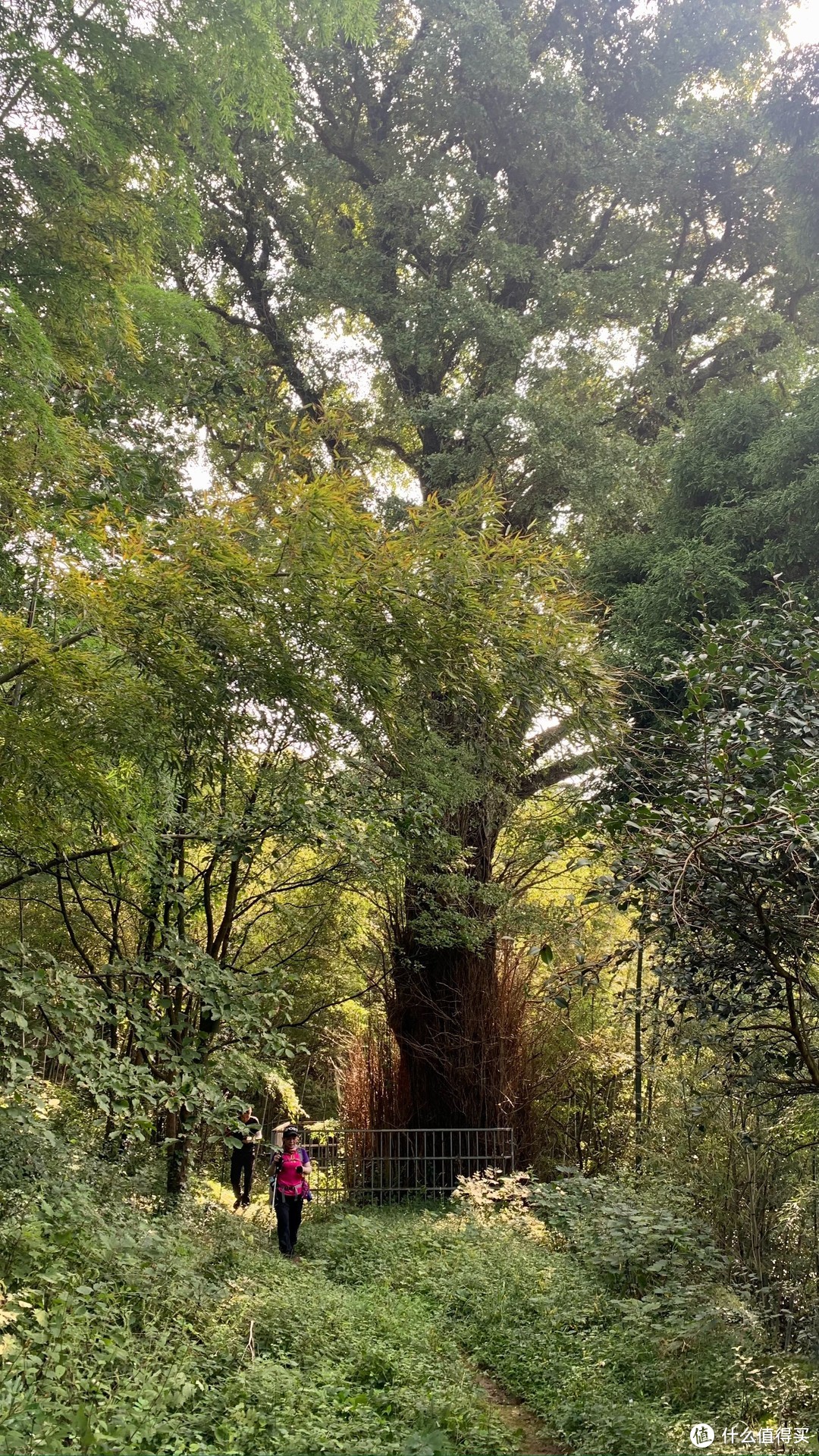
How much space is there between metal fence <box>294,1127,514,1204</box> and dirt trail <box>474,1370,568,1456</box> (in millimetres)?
5290

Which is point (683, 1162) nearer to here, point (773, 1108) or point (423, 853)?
point (773, 1108)

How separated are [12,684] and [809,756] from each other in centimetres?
309

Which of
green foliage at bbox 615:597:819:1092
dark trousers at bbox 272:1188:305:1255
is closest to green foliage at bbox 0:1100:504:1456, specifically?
dark trousers at bbox 272:1188:305:1255

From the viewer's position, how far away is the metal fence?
10188 mm

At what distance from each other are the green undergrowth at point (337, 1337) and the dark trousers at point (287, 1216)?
79 cm

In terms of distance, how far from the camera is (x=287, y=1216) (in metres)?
7.63

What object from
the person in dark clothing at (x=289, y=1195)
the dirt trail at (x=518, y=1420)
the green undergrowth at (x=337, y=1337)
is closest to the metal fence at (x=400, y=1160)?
the person in dark clothing at (x=289, y=1195)

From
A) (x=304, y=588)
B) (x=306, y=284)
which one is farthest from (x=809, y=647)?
(x=306, y=284)

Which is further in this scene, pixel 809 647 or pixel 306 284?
pixel 306 284

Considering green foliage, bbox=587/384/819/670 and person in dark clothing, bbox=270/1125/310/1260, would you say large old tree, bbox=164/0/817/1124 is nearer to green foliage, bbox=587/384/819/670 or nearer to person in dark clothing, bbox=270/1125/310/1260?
green foliage, bbox=587/384/819/670

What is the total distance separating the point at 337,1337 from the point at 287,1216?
9.70ft

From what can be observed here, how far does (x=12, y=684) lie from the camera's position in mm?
3629

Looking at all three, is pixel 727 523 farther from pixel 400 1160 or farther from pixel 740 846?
pixel 400 1160

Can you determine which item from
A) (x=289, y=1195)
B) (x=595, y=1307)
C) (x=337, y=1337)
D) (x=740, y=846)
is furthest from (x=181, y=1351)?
(x=289, y=1195)
